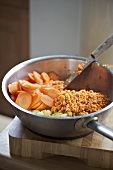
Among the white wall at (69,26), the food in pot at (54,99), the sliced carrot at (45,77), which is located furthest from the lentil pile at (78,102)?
the white wall at (69,26)

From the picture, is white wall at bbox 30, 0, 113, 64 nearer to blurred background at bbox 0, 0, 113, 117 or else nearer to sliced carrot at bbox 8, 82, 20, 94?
blurred background at bbox 0, 0, 113, 117

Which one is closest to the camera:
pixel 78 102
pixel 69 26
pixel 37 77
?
pixel 78 102

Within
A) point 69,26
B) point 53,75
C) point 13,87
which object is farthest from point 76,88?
point 69,26

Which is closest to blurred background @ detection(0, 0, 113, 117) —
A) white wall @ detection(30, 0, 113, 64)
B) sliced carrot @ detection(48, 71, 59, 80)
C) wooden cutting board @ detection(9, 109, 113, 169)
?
white wall @ detection(30, 0, 113, 64)

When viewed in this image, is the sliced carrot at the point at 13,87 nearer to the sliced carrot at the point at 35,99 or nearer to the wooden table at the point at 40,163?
the sliced carrot at the point at 35,99

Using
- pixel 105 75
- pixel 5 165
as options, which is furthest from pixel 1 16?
pixel 5 165

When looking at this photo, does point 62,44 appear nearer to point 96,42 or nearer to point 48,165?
point 96,42

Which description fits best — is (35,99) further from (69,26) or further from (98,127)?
(69,26)
